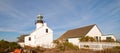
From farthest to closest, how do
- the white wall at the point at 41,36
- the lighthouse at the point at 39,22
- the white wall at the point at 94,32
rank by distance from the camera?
1. the lighthouse at the point at 39,22
2. the white wall at the point at 41,36
3. the white wall at the point at 94,32

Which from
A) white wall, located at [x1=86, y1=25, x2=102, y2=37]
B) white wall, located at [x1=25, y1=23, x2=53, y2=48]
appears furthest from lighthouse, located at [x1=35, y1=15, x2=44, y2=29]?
white wall, located at [x1=86, y1=25, x2=102, y2=37]

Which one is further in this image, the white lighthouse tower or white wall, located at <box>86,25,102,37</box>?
the white lighthouse tower

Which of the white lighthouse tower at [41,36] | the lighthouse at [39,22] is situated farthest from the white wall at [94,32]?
the lighthouse at [39,22]

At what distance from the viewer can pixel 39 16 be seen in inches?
1298

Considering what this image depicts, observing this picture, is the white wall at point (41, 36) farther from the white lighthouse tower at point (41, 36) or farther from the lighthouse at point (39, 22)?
the lighthouse at point (39, 22)

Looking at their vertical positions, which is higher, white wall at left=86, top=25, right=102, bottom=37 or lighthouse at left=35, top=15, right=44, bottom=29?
lighthouse at left=35, top=15, right=44, bottom=29

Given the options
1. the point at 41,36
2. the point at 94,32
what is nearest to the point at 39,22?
the point at 41,36

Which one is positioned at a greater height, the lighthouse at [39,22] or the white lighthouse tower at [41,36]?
the lighthouse at [39,22]

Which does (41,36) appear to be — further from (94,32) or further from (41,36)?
(94,32)

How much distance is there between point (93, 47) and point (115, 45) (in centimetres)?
305

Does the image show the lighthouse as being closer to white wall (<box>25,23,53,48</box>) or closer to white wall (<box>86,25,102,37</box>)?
white wall (<box>25,23,53,48</box>)

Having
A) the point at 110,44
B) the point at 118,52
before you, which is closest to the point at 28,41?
the point at 110,44

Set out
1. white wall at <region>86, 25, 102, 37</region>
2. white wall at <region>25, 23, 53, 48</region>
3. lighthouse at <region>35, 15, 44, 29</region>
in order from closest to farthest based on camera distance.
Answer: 1. white wall at <region>86, 25, 102, 37</region>
2. white wall at <region>25, 23, 53, 48</region>
3. lighthouse at <region>35, 15, 44, 29</region>

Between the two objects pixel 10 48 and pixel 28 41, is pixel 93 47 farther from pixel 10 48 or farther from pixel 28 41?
pixel 28 41
